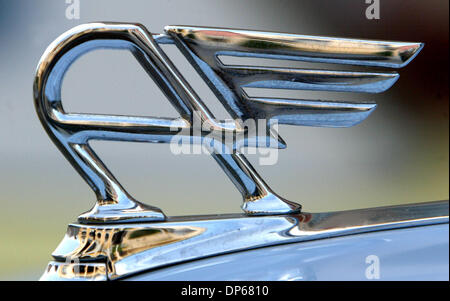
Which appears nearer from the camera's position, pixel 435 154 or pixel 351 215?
pixel 351 215

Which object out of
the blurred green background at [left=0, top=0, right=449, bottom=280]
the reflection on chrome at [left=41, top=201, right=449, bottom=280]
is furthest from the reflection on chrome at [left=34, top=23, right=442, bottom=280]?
the blurred green background at [left=0, top=0, right=449, bottom=280]

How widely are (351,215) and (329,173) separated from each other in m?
0.38

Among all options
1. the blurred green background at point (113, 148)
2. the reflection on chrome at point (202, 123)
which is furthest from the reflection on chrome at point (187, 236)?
the blurred green background at point (113, 148)

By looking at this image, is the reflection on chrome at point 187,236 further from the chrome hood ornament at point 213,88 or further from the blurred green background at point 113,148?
the blurred green background at point 113,148

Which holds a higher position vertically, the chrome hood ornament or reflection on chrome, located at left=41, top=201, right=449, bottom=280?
the chrome hood ornament

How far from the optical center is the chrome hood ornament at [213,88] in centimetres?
58

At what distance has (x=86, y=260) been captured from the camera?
560 mm

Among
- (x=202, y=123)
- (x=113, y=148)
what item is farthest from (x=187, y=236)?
(x=113, y=148)

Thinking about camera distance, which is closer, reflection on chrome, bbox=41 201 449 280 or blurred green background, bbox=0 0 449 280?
reflection on chrome, bbox=41 201 449 280

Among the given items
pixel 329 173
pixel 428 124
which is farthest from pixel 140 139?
pixel 428 124

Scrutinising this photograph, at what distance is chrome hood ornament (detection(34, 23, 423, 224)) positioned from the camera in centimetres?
58

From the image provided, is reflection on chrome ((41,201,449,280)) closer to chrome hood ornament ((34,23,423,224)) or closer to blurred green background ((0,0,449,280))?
chrome hood ornament ((34,23,423,224))

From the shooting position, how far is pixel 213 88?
62cm
